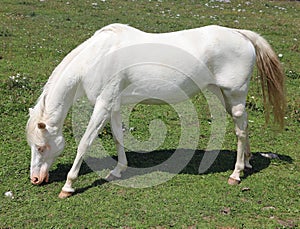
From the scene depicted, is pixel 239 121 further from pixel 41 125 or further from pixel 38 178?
pixel 38 178

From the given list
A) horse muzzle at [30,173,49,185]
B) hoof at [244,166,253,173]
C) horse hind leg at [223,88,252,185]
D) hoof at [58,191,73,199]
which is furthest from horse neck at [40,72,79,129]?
hoof at [244,166,253,173]

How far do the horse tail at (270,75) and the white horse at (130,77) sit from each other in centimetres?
3

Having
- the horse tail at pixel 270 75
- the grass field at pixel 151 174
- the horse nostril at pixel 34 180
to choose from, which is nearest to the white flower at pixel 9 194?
the grass field at pixel 151 174

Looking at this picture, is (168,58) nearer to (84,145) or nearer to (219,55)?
(219,55)

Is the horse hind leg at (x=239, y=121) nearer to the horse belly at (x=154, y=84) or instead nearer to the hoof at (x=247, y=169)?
the hoof at (x=247, y=169)

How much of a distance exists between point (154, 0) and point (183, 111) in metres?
15.3

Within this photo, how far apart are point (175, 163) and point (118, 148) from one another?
103 cm

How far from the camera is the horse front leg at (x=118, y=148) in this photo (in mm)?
6465

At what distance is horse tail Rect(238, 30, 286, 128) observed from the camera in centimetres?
652

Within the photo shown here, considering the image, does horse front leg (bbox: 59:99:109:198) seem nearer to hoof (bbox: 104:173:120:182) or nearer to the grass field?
the grass field

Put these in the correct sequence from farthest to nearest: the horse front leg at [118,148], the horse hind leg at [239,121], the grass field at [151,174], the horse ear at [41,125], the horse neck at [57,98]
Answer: the horse front leg at [118,148] → the horse hind leg at [239,121] → the horse neck at [57,98] → the horse ear at [41,125] → the grass field at [151,174]

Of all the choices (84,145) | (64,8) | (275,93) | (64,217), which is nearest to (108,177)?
(84,145)

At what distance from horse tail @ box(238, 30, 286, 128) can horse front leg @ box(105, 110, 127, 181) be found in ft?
7.75

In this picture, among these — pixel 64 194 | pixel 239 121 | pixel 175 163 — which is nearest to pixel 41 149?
pixel 64 194
